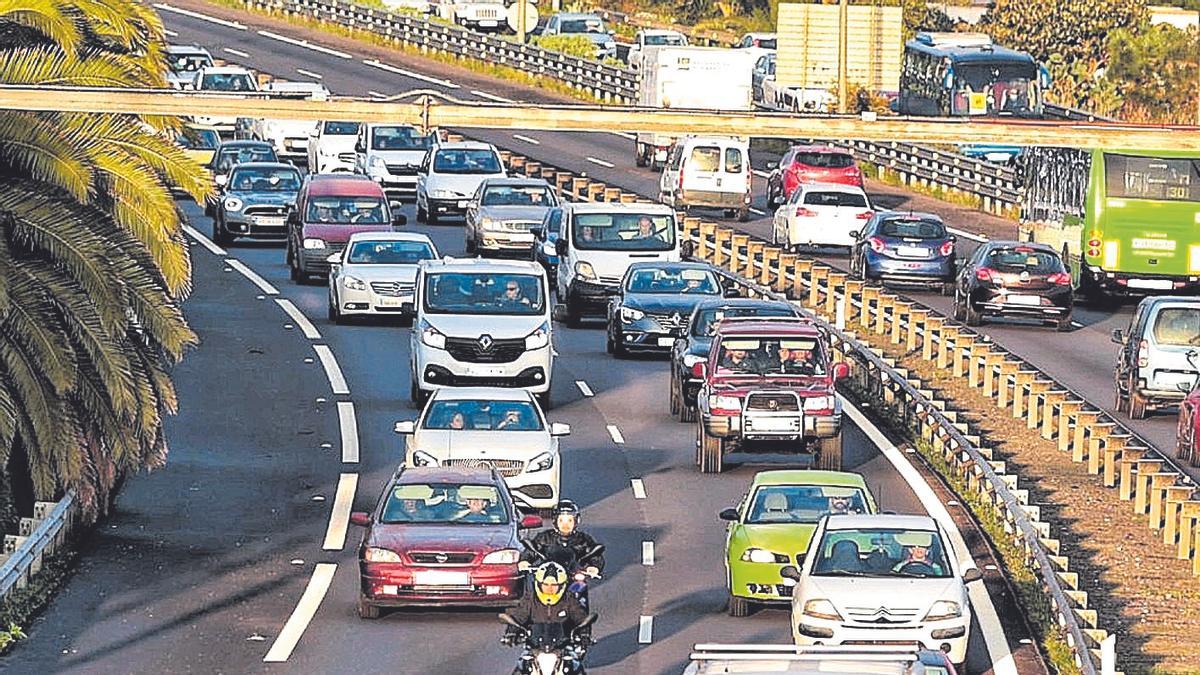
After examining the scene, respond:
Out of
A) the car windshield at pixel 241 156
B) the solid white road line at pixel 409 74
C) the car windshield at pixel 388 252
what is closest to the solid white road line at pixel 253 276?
the car windshield at pixel 388 252

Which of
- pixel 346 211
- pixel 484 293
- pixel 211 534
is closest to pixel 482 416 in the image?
pixel 211 534

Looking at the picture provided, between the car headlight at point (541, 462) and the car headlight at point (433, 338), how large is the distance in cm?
761

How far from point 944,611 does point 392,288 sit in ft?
76.6

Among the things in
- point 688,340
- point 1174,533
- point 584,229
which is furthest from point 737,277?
point 1174,533

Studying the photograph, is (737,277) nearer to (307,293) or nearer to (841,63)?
(307,293)

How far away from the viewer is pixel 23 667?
2280 cm

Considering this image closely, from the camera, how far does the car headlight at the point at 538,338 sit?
37.3 m

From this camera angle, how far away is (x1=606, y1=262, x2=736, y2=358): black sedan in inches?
1639

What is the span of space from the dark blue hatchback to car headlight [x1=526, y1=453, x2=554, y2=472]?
20946 millimetres

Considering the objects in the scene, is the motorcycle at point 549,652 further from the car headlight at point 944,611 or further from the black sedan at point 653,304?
the black sedan at point 653,304

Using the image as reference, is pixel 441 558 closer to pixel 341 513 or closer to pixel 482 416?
pixel 482 416

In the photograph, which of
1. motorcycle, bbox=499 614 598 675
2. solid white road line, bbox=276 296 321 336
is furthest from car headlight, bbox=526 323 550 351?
motorcycle, bbox=499 614 598 675

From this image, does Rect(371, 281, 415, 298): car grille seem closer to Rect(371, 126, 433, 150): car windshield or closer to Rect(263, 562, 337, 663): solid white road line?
Rect(263, 562, 337, 663): solid white road line

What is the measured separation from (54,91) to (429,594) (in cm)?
594
